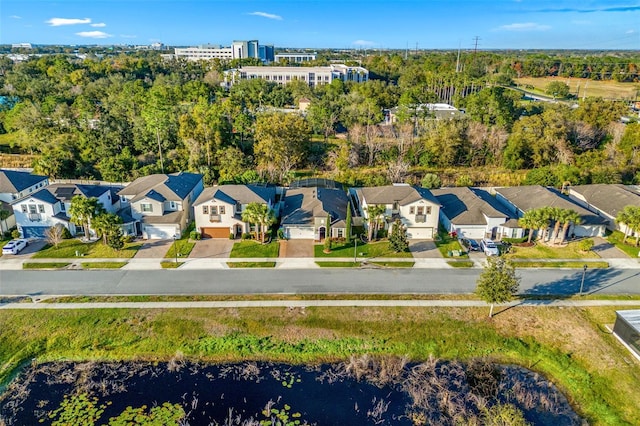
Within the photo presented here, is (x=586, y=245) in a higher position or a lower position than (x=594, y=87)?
lower

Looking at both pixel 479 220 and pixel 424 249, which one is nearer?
pixel 424 249

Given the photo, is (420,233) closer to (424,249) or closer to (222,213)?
(424,249)

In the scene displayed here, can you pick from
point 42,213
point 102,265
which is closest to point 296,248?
point 102,265

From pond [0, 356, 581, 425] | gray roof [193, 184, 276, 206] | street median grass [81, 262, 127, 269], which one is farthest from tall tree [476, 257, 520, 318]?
street median grass [81, 262, 127, 269]

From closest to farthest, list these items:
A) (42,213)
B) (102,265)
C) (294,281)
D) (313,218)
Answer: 1. (294,281)
2. (102,265)
3. (42,213)
4. (313,218)

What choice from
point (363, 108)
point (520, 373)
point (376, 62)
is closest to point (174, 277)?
point (520, 373)

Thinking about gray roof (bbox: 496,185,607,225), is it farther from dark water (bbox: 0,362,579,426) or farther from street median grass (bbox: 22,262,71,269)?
street median grass (bbox: 22,262,71,269)

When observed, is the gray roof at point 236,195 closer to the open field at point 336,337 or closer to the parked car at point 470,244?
the open field at point 336,337
